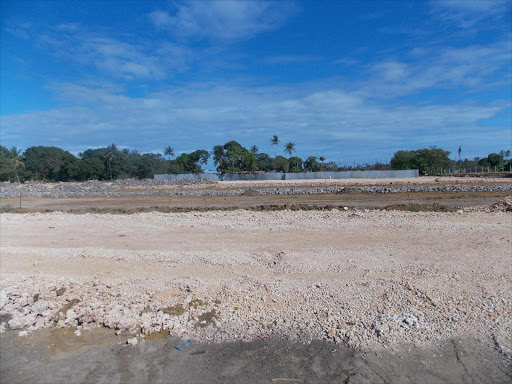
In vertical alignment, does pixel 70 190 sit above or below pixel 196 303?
above

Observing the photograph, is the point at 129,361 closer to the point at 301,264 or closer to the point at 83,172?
the point at 301,264

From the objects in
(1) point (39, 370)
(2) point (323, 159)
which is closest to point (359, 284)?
(1) point (39, 370)

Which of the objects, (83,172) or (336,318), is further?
(83,172)

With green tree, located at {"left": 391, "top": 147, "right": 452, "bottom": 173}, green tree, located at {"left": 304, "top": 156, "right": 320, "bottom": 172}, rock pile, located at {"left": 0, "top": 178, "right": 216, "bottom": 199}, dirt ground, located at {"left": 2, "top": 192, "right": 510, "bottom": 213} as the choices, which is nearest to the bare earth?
dirt ground, located at {"left": 2, "top": 192, "right": 510, "bottom": 213}

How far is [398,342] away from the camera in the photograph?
5.74 meters

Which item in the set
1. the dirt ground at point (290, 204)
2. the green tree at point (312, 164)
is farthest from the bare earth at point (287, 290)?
the green tree at point (312, 164)

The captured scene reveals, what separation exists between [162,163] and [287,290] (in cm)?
9516

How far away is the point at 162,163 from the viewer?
324 feet

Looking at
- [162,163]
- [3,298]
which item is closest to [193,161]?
[162,163]

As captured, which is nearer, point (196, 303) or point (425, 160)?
point (196, 303)

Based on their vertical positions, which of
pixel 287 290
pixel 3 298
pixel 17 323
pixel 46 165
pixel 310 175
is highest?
pixel 46 165

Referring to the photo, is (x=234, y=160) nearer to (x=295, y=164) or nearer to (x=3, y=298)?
(x=295, y=164)

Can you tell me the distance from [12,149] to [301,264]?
9206cm

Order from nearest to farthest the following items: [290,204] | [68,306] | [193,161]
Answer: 1. [68,306]
2. [290,204]
3. [193,161]
